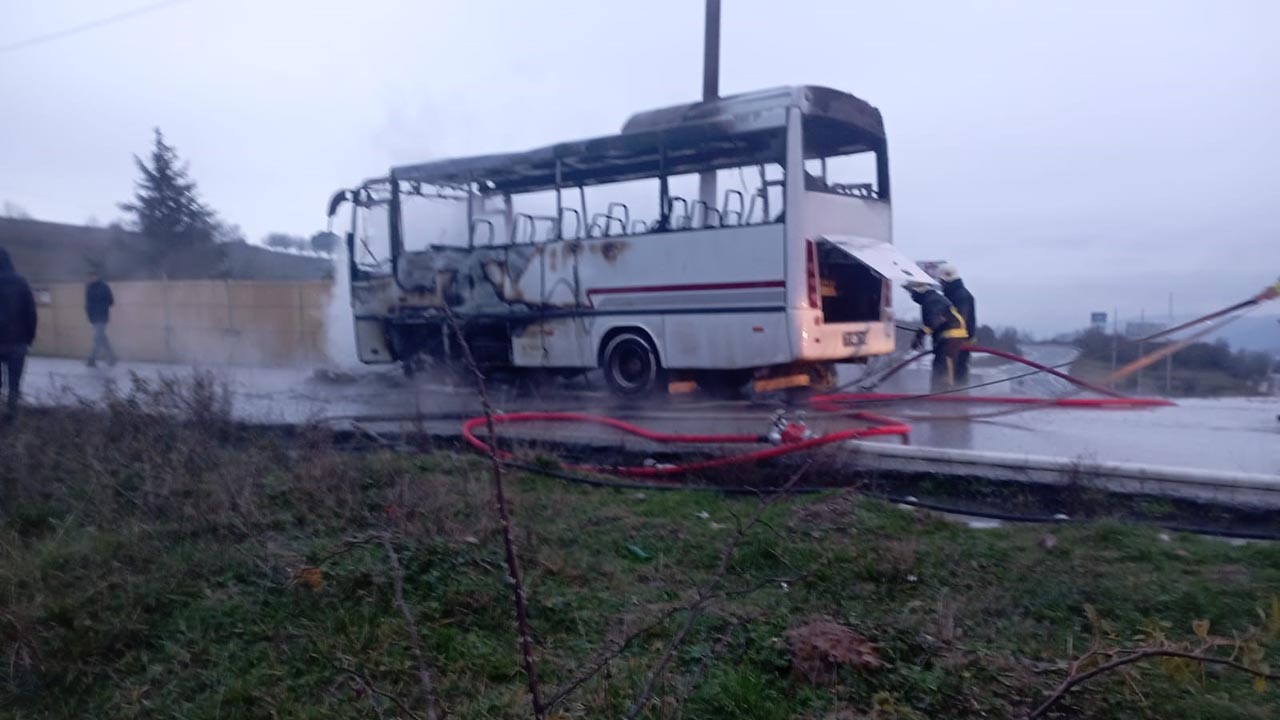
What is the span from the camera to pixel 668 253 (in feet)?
35.9

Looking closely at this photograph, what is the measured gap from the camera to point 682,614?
388 cm

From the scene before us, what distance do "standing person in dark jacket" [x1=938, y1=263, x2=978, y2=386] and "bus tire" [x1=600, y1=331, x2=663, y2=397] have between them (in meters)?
3.65

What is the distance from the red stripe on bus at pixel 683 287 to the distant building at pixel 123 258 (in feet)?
26.4

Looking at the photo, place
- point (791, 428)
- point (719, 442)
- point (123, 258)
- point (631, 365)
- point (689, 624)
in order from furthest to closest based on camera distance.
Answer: point (123, 258) → point (631, 365) → point (719, 442) → point (791, 428) → point (689, 624)

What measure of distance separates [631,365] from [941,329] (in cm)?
377

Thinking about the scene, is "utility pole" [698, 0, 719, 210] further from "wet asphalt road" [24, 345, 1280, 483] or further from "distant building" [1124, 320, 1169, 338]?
"distant building" [1124, 320, 1169, 338]

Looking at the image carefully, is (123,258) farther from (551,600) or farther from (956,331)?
(551,600)

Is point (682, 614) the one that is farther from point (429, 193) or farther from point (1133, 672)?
point (429, 193)

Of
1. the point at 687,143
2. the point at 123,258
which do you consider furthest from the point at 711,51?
the point at 123,258

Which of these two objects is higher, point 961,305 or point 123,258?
point 123,258

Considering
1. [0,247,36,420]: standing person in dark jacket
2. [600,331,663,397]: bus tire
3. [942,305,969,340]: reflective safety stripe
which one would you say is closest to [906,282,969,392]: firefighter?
[942,305,969,340]: reflective safety stripe

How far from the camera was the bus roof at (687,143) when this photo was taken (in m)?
10.2

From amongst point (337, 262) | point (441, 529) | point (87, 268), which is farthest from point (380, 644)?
point (87, 268)

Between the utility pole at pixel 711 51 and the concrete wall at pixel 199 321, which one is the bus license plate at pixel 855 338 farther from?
the concrete wall at pixel 199 321
